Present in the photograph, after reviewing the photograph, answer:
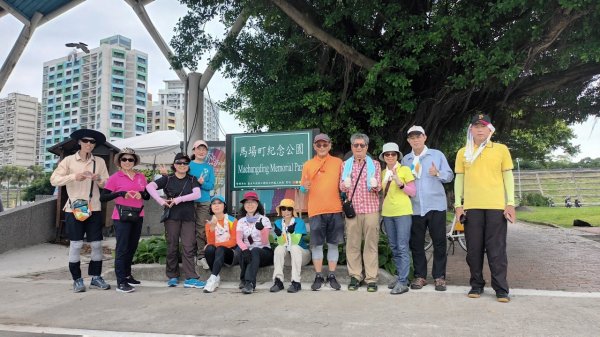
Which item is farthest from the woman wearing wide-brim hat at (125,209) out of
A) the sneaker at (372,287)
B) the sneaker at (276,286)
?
the sneaker at (372,287)

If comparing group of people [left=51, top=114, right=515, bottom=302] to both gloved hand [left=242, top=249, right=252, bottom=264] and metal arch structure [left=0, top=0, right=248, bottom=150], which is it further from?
metal arch structure [left=0, top=0, right=248, bottom=150]

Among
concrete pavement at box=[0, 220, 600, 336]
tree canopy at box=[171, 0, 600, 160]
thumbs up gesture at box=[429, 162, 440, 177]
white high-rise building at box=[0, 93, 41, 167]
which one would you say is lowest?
concrete pavement at box=[0, 220, 600, 336]

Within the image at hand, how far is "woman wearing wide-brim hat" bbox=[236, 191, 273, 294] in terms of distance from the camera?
18.4 feet

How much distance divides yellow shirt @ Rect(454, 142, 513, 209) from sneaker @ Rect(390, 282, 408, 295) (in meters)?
1.19

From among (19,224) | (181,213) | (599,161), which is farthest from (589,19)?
(599,161)

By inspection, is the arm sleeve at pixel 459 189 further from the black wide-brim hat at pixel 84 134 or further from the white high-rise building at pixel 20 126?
the white high-rise building at pixel 20 126

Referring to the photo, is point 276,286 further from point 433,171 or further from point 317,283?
point 433,171

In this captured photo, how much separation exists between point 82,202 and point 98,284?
3.70 ft

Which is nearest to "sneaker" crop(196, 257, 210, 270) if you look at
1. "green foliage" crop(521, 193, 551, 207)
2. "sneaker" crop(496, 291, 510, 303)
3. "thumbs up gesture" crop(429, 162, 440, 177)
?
→ "thumbs up gesture" crop(429, 162, 440, 177)

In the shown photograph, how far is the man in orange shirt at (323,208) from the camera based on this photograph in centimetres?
548

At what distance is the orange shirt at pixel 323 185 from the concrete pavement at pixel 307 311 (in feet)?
3.35

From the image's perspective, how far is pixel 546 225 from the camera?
16.3 metres

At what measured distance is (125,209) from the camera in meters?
5.68

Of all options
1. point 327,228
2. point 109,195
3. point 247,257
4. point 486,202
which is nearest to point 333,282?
point 327,228
